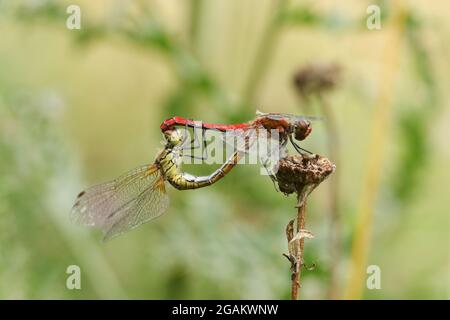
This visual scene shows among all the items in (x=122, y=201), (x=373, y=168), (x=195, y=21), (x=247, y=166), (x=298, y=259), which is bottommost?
(x=298, y=259)

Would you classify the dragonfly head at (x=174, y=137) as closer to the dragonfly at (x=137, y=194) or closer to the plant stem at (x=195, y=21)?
the dragonfly at (x=137, y=194)

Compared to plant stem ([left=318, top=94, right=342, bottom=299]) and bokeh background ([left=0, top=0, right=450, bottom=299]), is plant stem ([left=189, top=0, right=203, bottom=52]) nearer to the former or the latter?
bokeh background ([left=0, top=0, right=450, bottom=299])

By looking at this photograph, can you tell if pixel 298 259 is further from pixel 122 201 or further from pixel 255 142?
pixel 122 201

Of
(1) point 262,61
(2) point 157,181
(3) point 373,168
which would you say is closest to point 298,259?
(2) point 157,181

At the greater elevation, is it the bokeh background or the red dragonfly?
the bokeh background

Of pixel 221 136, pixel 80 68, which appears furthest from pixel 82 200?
pixel 80 68

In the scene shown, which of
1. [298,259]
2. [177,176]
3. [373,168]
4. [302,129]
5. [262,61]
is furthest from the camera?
[262,61]

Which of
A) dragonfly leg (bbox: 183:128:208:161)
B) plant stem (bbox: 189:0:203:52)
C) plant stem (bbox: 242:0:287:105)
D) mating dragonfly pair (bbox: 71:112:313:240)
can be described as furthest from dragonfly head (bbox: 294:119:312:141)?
plant stem (bbox: 189:0:203:52)

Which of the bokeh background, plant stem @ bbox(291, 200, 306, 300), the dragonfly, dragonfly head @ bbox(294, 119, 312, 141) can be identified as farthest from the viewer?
the bokeh background
